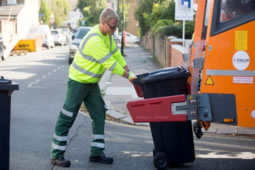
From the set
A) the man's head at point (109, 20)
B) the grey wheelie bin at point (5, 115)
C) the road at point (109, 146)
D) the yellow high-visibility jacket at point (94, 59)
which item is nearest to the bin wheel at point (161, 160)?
the road at point (109, 146)

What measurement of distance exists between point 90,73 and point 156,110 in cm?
103

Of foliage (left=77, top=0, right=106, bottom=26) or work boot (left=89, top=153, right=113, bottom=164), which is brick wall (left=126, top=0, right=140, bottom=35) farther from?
work boot (left=89, top=153, right=113, bottom=164)

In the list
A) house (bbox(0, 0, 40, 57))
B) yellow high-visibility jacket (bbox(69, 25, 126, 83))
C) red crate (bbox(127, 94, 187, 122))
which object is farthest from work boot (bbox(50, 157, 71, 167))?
house (bbox(0, 0, 40, 57))

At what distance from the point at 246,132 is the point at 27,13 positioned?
50.8m

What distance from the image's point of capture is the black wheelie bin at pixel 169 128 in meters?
5.65

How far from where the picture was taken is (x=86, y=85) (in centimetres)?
601

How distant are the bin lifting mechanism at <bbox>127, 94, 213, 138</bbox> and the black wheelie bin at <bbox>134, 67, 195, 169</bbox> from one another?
30 centimetres

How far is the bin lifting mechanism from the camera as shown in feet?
17.2

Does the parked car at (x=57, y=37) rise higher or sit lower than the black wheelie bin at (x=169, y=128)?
lower

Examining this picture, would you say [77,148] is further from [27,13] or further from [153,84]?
[27,13]

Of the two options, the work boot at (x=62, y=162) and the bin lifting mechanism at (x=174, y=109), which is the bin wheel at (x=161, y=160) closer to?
the bin lifting mechanism at (x=174, y=109)

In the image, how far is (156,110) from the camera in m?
5.40

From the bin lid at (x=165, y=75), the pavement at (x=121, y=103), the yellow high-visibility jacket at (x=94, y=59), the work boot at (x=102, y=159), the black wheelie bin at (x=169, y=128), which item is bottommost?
the pavement at (x=121, y=103)

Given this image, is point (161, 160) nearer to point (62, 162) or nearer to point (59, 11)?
point (62, 162)
